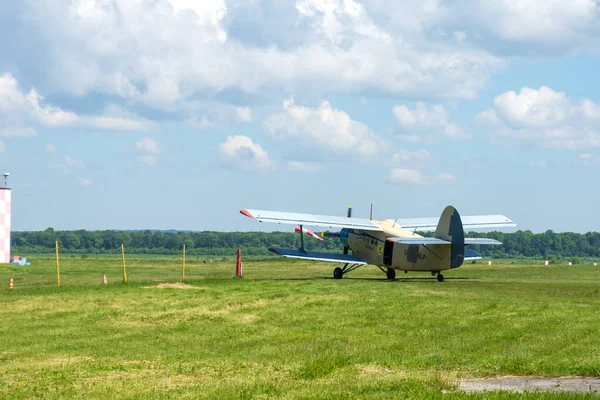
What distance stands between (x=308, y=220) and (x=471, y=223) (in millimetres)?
10170

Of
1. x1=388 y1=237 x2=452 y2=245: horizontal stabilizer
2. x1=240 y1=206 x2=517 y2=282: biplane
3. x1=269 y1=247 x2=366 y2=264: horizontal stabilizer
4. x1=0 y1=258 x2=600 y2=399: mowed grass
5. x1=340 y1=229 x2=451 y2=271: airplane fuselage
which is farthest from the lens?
x1=269 y1=247 x2=366 y2=264: horizontal stabilizer

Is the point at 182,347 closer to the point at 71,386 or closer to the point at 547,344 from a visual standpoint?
the point at 71,386

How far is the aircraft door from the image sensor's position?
39.0 metres

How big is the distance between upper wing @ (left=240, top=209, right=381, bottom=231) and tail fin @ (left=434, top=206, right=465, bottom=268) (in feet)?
12.7

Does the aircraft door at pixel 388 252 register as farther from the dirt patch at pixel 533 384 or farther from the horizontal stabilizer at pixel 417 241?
the dirt patch at pixel 533 384

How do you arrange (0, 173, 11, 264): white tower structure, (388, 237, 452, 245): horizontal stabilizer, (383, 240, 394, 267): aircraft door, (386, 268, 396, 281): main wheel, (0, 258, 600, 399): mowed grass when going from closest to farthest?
(0, 258, 600, 399): mowed grass < (388, 237, 452, 245): horizontal stabilizer < (383, 240, 394, 267): aircraft door < (386, 268, 396, 281): main wheel < (0, 173, 11, 264): white tower structure

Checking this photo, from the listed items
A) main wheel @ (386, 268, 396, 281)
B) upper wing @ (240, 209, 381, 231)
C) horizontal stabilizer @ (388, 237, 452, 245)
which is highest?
upper wing @ (240, 209, 381, 231)

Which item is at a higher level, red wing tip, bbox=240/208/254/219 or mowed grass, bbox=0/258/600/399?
red wing tip, bbox=240/208/254/219

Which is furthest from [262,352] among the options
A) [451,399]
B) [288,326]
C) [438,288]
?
[438,288]

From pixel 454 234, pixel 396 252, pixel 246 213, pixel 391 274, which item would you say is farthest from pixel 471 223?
pixel 246 213

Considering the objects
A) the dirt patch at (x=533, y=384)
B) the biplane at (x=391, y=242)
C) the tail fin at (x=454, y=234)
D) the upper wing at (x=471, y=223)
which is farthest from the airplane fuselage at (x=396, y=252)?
the dirt patch at (x=533, y=384)

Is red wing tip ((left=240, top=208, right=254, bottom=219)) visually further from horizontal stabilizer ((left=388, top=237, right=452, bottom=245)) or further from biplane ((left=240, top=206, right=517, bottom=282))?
horizontal stabilizer ((left=388, top=237, right=452, bottom=245))

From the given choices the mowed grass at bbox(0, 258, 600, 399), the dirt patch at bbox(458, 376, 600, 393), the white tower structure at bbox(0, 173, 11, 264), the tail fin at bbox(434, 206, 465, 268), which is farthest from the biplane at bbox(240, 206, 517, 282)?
the white tower structure at bbox(0, 173, 11, 264)

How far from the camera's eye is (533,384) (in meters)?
13.2
